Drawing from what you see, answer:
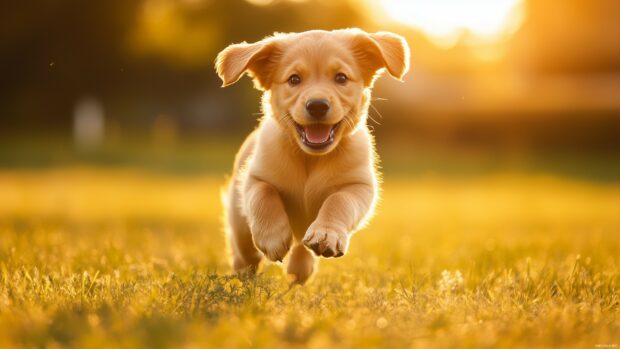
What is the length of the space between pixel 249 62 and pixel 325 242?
3.66 ft

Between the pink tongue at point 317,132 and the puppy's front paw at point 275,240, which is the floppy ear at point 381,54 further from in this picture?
the puppy's front paw at point 275,240

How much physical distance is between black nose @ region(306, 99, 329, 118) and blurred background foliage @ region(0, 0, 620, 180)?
13.7m

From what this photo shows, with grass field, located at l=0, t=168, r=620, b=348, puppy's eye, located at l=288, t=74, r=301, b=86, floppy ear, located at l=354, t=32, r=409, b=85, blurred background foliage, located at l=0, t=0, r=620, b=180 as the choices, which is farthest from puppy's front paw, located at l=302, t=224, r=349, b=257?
blurred background foliage, located at l=0, t=0, r=620, b=180

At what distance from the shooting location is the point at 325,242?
346 cm

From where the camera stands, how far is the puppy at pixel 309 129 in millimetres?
3836

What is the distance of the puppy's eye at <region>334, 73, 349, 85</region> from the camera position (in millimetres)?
4023

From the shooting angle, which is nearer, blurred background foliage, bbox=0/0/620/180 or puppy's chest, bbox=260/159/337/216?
puppy's chest, bbox=260/159/337/216

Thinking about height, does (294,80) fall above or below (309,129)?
above

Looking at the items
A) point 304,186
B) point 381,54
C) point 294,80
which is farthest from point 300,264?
point 381,54

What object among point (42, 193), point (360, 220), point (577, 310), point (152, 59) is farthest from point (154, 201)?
point (152, 59)

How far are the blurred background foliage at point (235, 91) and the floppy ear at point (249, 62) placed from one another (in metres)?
13.2

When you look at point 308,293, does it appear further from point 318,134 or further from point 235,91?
point 235,91

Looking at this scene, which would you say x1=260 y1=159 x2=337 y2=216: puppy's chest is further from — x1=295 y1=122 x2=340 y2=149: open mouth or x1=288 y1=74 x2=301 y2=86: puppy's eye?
x1=288 y1=74 x2=301 y2=86: puppy's eye

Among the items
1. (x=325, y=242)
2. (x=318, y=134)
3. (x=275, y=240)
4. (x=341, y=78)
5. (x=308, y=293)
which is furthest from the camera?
(x=341, y=78)
